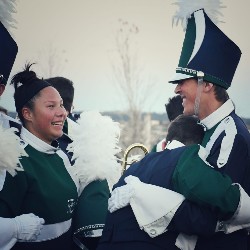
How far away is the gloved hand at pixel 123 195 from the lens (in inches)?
63.1

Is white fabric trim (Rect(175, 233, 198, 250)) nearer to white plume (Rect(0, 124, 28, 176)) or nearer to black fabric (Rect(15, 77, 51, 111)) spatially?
white plume (Rect(0, 124, 28, 176))

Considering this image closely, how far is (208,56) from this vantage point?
2.18 metres

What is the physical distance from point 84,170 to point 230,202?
0.95 metres

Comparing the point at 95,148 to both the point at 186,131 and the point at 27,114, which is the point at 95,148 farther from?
the point at 186,131

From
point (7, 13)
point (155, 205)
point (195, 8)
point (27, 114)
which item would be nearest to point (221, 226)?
point (155, 205)

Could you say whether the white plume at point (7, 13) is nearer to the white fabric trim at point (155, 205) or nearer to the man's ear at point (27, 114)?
Answer: the man's ear at point (27, 114)

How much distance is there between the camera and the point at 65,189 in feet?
6.77

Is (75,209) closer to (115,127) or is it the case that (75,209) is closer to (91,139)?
(91,139)

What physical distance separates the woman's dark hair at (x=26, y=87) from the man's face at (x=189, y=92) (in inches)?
30.9

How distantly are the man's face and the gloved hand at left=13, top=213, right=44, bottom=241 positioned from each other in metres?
0.97

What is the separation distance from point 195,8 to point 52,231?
160 cm

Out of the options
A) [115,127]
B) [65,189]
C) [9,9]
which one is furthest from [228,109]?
[9,9]

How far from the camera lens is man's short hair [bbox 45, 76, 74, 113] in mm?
3121

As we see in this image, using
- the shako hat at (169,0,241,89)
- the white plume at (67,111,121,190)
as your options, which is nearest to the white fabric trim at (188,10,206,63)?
the shako hat at (169,0,241,89)
